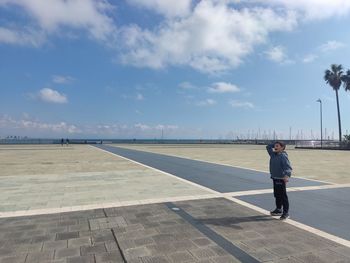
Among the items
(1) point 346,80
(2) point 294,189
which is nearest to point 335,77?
(1) point 346,80

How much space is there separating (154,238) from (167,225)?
0.71 meters

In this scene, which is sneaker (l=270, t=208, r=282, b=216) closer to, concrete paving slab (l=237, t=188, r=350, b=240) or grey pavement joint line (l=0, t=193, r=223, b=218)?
concrete paving slab (l=237, t=188, r=350, b=240)

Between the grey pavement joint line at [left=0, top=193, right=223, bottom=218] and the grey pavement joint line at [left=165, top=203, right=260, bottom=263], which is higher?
the grey pavement joint line at [left=0, top=193, right=223, bottom=218]

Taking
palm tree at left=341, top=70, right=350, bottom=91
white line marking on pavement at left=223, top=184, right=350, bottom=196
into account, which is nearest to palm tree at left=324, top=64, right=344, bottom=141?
palm tree at left=341, top=70, right=350, bottom=91

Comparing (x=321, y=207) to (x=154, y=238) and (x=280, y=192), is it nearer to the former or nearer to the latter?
(x=280, y=192)

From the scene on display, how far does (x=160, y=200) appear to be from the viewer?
783 centimetres

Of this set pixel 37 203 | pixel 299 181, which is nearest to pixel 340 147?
pixel 299 181

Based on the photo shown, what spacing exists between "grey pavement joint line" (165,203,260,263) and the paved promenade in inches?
0.6

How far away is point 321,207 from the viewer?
7.16m

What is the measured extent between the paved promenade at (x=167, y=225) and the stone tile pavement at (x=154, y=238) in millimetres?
13

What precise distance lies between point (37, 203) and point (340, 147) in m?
40.6

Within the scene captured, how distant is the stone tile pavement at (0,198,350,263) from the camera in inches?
170

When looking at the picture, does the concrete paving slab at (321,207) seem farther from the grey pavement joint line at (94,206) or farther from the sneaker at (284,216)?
the grey pavement joint line at (94,206)

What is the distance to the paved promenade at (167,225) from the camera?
4414 millimetres
